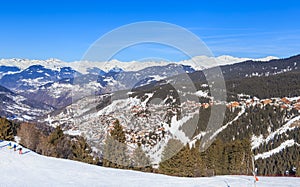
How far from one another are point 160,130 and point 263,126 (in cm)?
5354

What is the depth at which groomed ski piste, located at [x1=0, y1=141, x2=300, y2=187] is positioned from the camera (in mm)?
23812

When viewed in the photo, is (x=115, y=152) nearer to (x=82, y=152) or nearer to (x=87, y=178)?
(x=82, y=152)

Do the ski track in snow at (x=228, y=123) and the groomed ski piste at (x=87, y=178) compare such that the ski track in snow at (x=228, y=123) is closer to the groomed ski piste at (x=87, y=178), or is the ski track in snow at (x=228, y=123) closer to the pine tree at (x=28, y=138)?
the pine tree at (x=28, y=138)

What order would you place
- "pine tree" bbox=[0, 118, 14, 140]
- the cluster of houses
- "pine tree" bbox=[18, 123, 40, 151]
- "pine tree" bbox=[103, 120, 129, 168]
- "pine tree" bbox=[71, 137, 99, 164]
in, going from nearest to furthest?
"pine tree" bbox=[103, 120, 129, 168]
"pine tree" bbox=[71, 137, 99, 164]
"pine tree" bbox=[0, 118, 14, 140]
"pine tree" bbox=[18, 123, 40, 151]
the cluster of houses

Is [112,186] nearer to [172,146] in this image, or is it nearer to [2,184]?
[2,184]

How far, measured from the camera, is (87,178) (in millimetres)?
25906

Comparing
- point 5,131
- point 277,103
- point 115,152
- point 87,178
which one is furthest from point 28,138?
point 277,103

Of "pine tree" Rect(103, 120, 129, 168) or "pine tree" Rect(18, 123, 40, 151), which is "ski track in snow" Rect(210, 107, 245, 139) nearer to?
"pine tree" Rect(18, 123, 40, 151)

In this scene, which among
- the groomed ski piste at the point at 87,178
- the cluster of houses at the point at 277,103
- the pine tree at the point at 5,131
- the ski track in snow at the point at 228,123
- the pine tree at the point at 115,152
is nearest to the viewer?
the groomed ski piste at the point at 87,178

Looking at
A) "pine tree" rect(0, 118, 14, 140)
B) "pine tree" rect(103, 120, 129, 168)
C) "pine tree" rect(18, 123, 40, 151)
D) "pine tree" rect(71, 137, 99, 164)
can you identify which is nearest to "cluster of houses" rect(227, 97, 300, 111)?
"pine tree" rect(18, 123, 40, 151)

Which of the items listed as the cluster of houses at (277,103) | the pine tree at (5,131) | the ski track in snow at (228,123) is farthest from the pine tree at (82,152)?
the cluster of houses at (277,103)

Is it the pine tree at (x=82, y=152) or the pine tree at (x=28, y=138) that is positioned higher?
the pine tree at (x=28, y=138)

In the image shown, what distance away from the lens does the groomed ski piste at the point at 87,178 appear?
78.1 ft

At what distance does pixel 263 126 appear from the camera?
15650 cm
